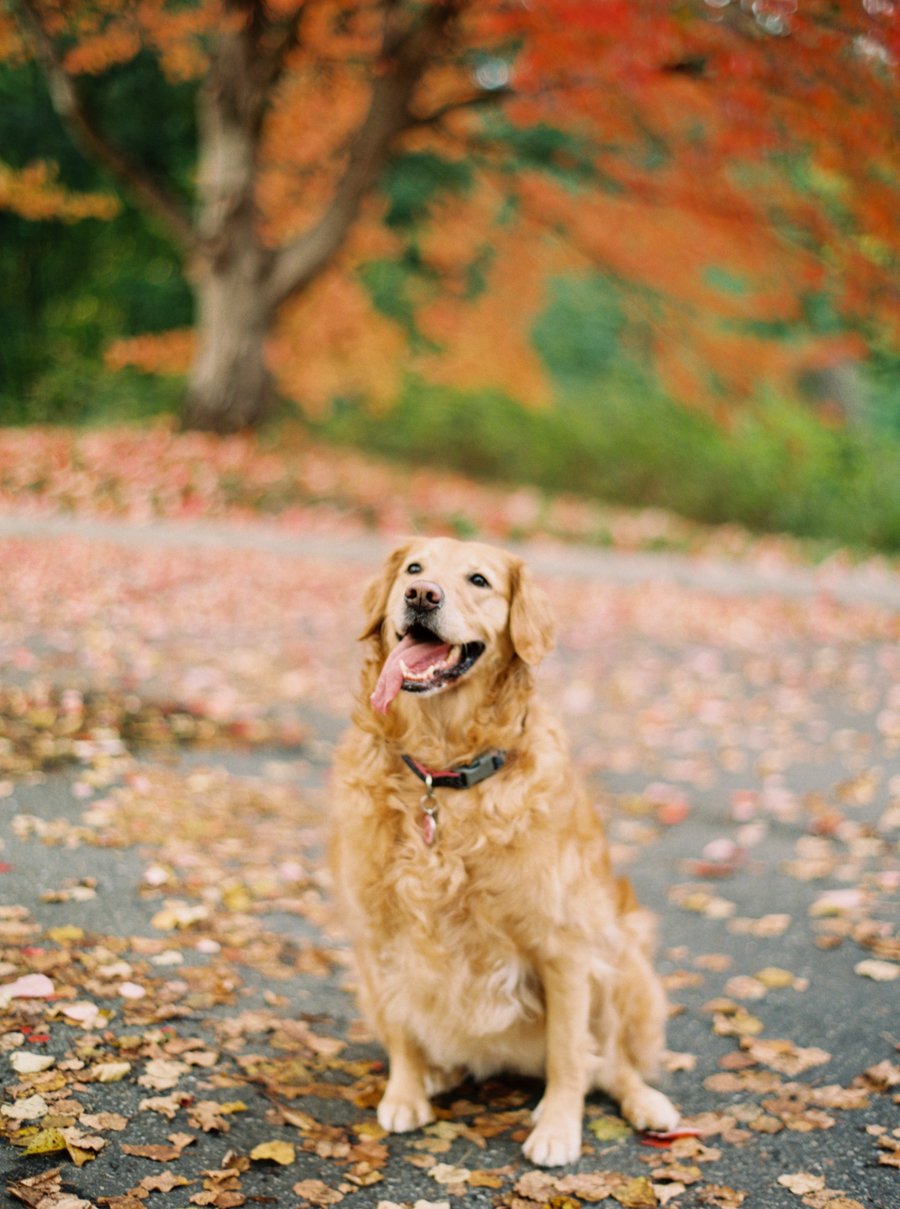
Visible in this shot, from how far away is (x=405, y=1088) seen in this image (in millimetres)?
2982

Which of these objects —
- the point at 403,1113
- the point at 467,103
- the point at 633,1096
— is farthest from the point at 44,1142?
the point at 467,103

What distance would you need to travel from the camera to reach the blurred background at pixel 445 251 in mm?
11805

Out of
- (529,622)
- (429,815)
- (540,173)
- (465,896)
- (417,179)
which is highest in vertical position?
(540,173)

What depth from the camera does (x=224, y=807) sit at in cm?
508

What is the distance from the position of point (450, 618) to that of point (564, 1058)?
1.25 meters

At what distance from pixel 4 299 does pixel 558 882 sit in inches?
753

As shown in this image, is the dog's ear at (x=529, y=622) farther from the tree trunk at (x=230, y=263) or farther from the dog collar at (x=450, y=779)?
the tree trunk at (x=230, y=263)

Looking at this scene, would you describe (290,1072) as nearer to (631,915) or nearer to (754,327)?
(631,915)

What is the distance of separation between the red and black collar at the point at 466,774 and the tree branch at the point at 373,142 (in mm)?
11177

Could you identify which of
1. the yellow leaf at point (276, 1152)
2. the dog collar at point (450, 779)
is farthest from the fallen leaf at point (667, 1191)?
the dog collar at point (450, 779)

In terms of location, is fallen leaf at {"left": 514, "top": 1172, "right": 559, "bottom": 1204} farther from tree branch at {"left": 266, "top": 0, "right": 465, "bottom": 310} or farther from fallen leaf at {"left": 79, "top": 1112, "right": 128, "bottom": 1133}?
tree branch at {"left": 266, "top": 0, "right": 465, "bottom": 310}

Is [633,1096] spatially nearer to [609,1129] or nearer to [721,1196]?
[609,1129]

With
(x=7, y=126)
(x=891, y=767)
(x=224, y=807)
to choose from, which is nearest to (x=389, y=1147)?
(x=224, y=807)

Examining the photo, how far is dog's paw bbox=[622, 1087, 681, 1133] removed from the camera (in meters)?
2.93
